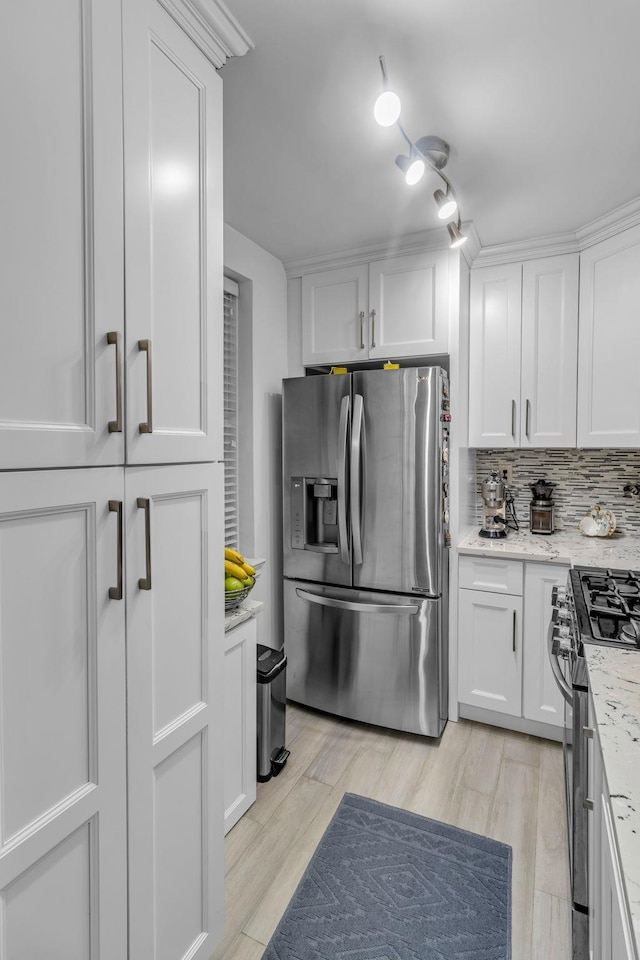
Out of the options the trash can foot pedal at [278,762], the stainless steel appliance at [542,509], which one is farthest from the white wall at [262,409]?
the stainless steel appliance at [542,509]

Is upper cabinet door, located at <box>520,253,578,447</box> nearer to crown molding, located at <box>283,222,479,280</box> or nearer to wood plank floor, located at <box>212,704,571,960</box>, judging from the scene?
crown molding, located at <box>283,222,479,280</box>

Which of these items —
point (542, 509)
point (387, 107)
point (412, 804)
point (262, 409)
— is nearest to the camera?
point (387, 107)

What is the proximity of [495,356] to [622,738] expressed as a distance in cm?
221

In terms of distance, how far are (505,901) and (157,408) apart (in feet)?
6.09

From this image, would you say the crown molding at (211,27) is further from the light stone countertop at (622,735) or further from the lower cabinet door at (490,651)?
the lower cabinet door at (490,651)

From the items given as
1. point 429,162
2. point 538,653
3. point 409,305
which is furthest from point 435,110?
point 538,653

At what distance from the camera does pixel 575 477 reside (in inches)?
113

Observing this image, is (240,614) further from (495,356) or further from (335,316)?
(495,356)

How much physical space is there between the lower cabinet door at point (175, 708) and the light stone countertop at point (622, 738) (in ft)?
2.83

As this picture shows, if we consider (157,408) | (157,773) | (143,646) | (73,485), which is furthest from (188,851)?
(157,408)

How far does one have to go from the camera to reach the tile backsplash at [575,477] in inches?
108

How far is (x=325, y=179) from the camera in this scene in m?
2.02

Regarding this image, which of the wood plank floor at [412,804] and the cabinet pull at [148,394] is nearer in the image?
the cabinet pull at [148,394]

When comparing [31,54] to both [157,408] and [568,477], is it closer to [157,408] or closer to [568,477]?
[157,408]
